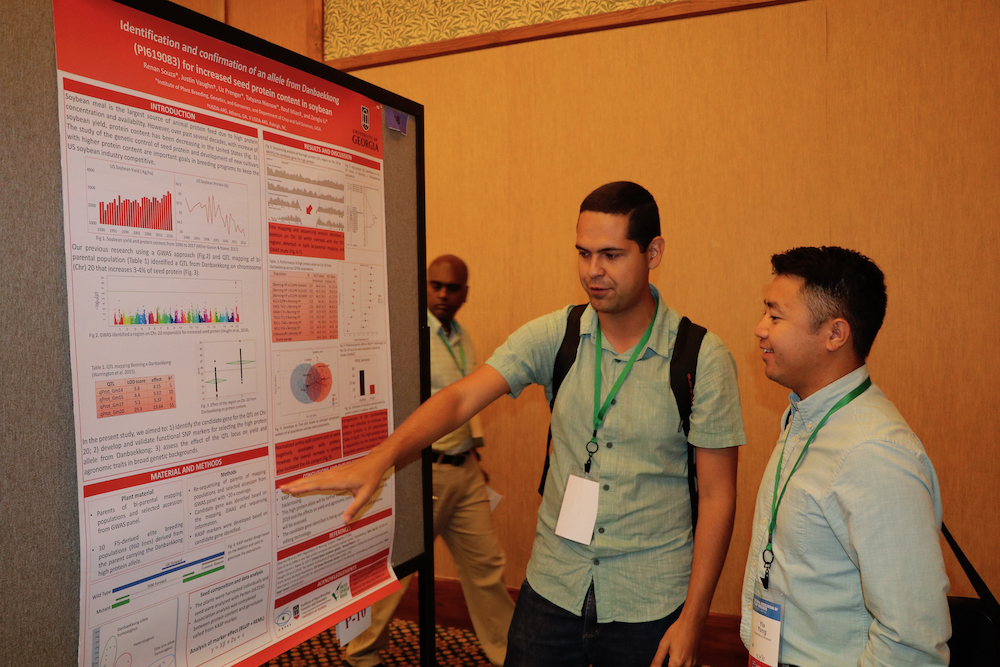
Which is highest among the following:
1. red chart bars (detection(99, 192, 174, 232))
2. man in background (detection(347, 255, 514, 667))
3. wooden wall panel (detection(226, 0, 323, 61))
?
wooden wall panel (detection(226, 0, 323, 61))

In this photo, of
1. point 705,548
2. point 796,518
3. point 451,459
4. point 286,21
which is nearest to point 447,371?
point 451,459

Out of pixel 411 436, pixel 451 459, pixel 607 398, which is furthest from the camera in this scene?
pixel 451 459

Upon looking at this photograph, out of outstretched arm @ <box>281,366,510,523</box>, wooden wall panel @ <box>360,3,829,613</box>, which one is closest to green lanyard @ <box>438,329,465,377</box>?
wooden wall panel @ <box>360,3,829,613</box>

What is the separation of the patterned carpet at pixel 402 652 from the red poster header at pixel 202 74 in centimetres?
269

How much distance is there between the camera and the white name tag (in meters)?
1.58

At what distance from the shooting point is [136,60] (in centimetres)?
113

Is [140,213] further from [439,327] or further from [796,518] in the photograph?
[439,327]

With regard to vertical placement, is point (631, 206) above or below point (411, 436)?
above

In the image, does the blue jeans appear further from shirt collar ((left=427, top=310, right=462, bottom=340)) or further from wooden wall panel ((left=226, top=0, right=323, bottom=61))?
wooden wall panel ((left=226, top=0, right=323, bottom=61))

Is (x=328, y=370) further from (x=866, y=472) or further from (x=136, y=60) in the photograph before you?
(x=866, y=472)

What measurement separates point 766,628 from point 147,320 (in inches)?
51.0

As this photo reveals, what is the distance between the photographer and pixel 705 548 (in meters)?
1.53

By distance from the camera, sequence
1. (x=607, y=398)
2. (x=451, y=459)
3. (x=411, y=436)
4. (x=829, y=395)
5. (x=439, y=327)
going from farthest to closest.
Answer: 1. (x=439, y=327)
2. (x=451, y=459)
3. (x=607, y=398)
4. (x=411, y=436)
5. (x=829, y=395)

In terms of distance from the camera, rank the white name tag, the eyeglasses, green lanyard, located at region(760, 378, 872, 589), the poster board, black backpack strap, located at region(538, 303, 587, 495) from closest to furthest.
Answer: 1. the poster board
2. green lanyard, located at region(760, 378, 872, 589)
3. the white name tag
4. black backpack strap, located at region(538, 303, 587, 495)
5. the eyeglasses
